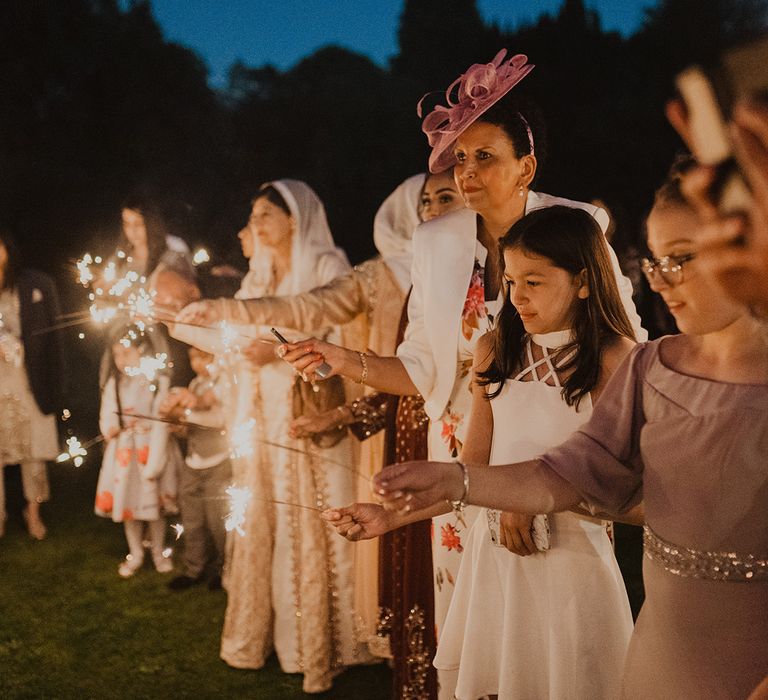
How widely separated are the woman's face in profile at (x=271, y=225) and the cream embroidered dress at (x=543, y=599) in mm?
2457

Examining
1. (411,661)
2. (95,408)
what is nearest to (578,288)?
(411,661)

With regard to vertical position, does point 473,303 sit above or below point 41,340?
above

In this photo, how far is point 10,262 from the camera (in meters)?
6.52

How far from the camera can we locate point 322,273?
4.60 metres

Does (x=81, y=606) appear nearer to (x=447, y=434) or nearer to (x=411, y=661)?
(x=411, y=661)

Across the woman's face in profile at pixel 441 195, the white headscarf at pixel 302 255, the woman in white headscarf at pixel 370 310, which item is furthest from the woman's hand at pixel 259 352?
the woman's face in profile at pixel 441 195

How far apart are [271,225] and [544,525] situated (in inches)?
110

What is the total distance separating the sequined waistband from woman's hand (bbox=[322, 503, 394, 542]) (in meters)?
0.75

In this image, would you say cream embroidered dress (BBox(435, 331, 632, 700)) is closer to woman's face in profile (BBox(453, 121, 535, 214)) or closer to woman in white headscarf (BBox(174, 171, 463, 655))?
woman's face in profile (BBox(453, 121, 535, 214))

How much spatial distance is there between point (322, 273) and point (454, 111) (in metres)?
1.84

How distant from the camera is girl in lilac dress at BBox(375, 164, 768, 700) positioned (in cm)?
164

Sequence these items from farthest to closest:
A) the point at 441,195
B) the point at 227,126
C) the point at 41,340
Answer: the point at 227,126, the point at 41,340, the point at 441,195

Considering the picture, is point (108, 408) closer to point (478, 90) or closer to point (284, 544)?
point (284, 544)

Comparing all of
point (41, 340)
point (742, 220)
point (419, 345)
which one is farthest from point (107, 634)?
point (742, 220)
